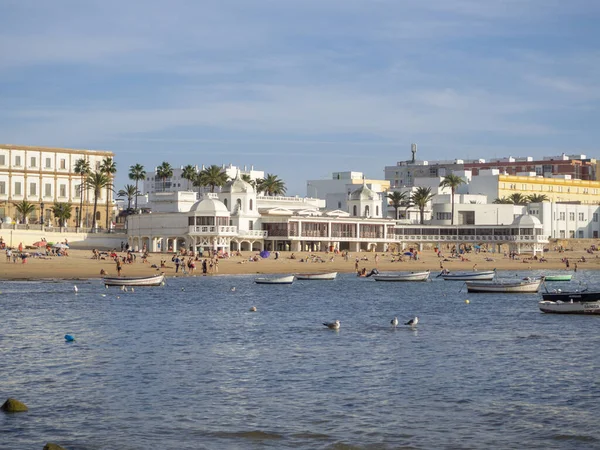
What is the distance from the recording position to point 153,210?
141750mm

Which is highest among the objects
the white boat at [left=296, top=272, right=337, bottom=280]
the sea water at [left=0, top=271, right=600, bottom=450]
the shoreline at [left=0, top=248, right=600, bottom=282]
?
the shoreline at [left=0, top=248, right=600, bottom=282]

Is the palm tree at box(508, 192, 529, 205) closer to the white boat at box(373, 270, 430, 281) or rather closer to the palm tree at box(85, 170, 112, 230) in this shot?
the palm tree at box(85, 170, 112, 230)

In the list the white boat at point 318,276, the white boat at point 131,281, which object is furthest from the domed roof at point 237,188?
the white boat at point 131,281

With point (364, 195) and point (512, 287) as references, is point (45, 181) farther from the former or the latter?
point (512, 287)

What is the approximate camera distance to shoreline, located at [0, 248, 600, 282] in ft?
334

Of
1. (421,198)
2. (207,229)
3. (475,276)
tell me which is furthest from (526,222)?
(475,276)

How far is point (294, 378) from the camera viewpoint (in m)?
38.7

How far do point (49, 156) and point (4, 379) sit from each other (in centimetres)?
11810

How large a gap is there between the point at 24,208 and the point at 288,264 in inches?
1671

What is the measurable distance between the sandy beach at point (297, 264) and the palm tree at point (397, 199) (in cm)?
1847

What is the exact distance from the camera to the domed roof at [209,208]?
12975cm

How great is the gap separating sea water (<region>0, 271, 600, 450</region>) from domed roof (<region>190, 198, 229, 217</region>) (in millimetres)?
59489

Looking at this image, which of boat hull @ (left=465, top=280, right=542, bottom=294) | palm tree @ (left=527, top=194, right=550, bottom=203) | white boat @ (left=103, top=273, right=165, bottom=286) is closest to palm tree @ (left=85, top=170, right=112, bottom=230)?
white boat @ (left=103, top=273, right=165, bottom=286)

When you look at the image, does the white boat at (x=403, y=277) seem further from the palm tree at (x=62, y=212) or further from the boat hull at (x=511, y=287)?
the palm tree at (x=62, y=212)
